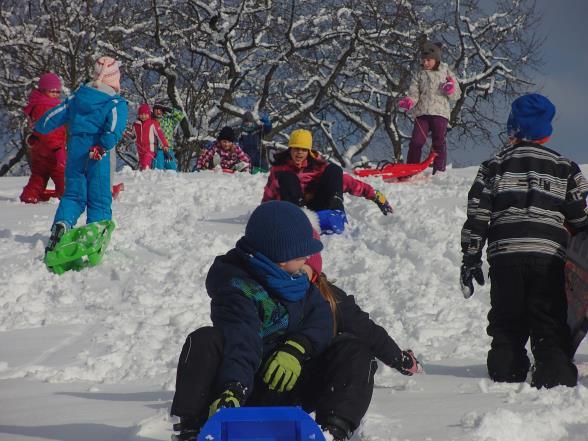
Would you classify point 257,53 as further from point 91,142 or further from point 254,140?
point 91,142

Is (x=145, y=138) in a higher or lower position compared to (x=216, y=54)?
lower

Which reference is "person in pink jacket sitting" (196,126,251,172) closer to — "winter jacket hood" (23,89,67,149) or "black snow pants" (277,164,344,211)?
"winter jacket hood" (23,89,67,149)

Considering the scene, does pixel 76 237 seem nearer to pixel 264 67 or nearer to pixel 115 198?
pixel 115 198

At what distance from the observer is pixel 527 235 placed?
3562mm

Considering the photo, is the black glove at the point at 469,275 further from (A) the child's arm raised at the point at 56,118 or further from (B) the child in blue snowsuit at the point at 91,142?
(A) the child's arm raised at the point at 56,118

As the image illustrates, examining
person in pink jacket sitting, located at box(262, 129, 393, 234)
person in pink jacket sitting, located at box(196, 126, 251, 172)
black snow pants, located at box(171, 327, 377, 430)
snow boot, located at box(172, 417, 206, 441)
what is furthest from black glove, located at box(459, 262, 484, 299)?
person in pink jacket sitting, located at box(196, 126, 251, 172)

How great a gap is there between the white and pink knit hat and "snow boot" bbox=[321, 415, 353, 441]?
4.94m

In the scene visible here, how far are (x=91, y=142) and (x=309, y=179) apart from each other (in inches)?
77.3

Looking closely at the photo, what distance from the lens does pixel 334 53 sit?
68.4ft

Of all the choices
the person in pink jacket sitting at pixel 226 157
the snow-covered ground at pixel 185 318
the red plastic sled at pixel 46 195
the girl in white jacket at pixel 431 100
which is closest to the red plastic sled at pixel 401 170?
the girl in white jacket at pixel 431 100

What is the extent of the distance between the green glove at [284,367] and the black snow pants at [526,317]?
1.27 metres

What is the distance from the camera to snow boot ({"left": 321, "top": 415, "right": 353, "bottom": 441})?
7.79 ft

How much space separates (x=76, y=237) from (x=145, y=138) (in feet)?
24.1

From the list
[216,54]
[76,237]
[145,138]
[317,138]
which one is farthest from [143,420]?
[317,138]
